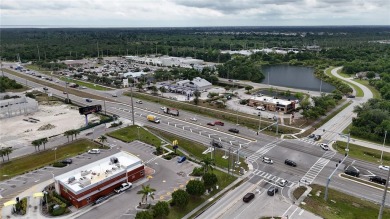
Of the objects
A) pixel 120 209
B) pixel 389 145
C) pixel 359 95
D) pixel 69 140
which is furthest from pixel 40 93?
pixel 359 95

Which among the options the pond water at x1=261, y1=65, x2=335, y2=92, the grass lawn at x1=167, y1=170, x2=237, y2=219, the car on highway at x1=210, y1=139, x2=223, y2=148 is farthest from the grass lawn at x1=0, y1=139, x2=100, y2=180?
the pond water at x1=261, y1=65, x2=335, y2=92

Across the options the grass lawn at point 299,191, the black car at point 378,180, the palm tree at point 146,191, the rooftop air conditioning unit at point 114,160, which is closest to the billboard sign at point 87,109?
the rooftop air conditioning unit at point 114,160

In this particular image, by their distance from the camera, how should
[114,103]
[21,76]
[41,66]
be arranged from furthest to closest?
[41,66]
[21,76]
[114,103]

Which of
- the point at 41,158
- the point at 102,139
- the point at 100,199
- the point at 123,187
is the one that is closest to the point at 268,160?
the point at 123,187

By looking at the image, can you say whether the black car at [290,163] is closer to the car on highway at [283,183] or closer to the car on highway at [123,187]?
the car on highway at [283,183]

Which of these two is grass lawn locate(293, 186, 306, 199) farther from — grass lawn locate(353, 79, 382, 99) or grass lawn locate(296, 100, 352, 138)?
grass lawn locate(353, 79, 382, 99)

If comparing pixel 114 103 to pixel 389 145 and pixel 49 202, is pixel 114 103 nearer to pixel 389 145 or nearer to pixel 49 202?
pixel 49 202
